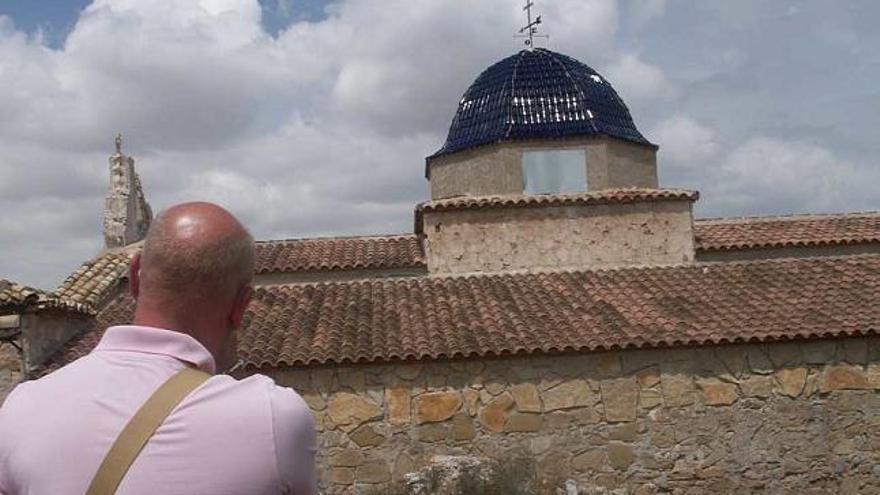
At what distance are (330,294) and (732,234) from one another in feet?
21.0

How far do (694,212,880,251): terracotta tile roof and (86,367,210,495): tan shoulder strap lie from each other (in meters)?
11.6

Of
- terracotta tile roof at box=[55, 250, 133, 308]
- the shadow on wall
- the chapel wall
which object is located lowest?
the shadow on wall

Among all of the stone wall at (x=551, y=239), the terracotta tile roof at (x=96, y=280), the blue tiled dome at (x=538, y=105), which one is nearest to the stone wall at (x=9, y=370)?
the terracotta tile roof at (x=96, y=280)

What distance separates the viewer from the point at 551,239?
12305 millimetres

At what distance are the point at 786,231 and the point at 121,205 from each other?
11.0 m

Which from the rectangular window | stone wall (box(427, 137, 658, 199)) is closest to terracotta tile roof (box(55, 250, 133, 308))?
stone wall (box(427, 137, 658, 199))

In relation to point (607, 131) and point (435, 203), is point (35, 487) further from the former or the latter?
point (607, 131)

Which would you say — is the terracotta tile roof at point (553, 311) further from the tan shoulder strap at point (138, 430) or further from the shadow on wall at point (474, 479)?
the tan shoulder strap at point (138, 430)

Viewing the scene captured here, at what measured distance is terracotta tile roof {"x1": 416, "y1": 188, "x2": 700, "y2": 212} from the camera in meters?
12.2

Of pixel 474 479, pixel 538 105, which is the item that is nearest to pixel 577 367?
pixel 474 479

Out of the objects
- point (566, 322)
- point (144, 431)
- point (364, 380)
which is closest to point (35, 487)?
point (144, 431)

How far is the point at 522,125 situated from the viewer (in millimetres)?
14250

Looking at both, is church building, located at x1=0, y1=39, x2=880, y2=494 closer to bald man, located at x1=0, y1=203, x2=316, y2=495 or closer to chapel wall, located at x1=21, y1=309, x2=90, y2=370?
chapel wall, located at x1=21, y1=309, x2=90, y2=370

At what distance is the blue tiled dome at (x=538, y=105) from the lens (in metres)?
14.2
